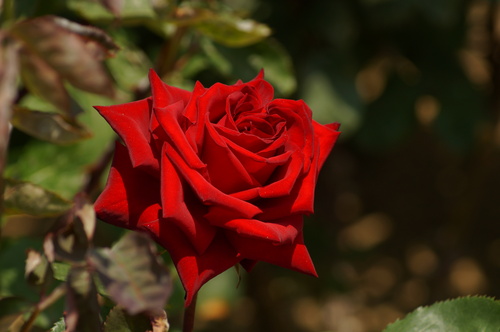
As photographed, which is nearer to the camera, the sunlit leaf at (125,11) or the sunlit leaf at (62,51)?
the sunlit leaf at (62,51)

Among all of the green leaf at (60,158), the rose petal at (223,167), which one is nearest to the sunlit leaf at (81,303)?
the rose petal at (223,167)

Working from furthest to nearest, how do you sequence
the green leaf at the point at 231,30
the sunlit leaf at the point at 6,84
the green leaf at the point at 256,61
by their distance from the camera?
1. the green leaf at the point at 256,61
2. the green leaf at the point at 231,30
3. the sunlit leaf at the point at 6,84

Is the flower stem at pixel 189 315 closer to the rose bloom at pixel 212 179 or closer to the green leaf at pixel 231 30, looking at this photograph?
the rose bloom at pixel 212 179

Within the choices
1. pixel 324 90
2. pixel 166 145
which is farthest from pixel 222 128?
pixel 324 90

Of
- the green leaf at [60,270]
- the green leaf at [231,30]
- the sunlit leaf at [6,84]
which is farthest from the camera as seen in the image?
the green leaf at [231,30]

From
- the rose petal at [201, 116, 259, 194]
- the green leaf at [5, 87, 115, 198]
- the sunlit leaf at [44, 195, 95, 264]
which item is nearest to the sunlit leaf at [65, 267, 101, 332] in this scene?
the sunlit leaf at [44, 195, 95, 264]

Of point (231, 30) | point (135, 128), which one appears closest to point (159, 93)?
point (135, 128)

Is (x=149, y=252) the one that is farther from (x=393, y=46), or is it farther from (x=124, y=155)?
(x=393, y=46)

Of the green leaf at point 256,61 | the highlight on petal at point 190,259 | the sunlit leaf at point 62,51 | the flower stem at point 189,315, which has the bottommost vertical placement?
the green leaf at point 256,61

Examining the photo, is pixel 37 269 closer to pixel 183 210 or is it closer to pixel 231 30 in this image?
pixel 183 210
